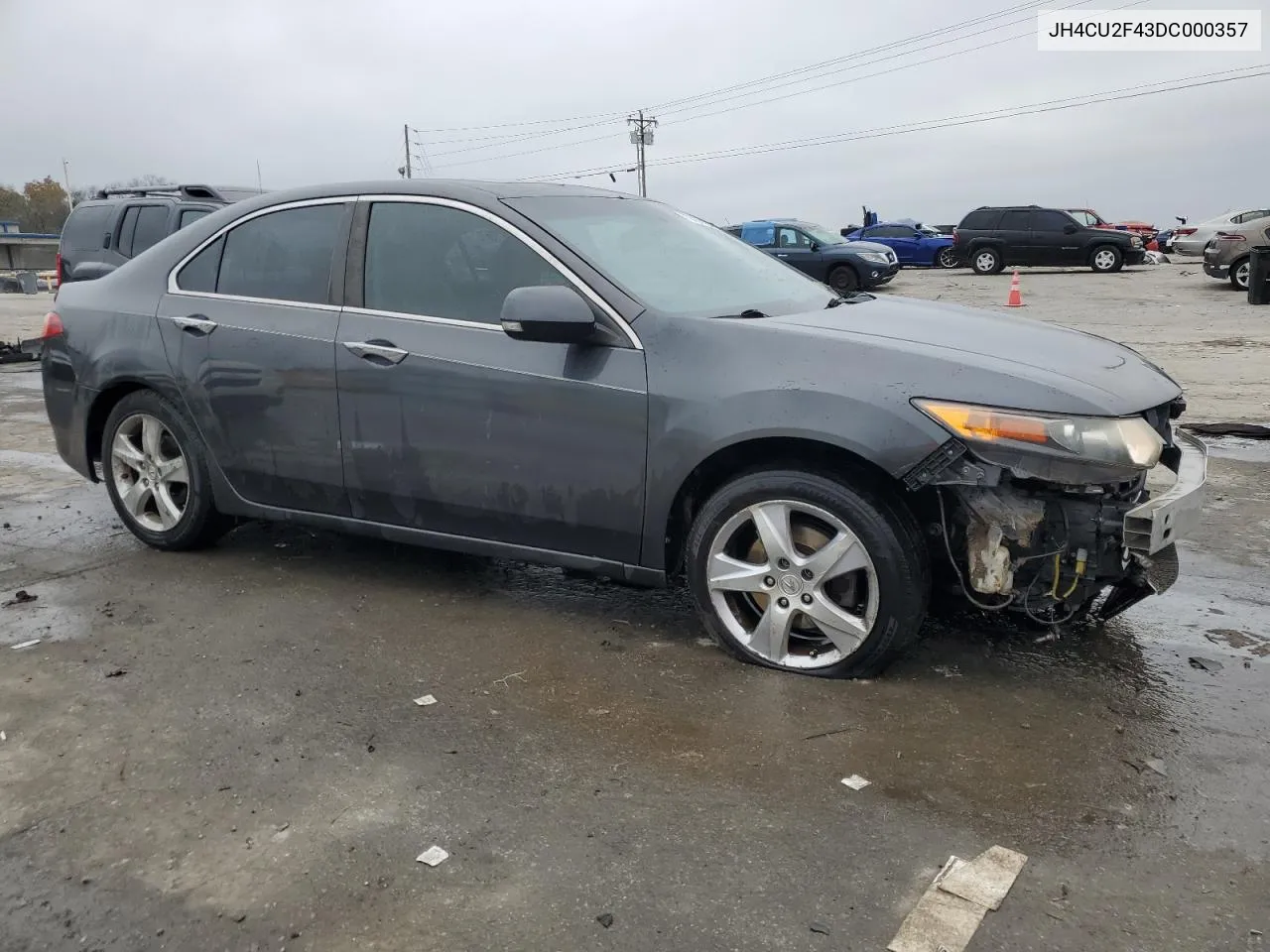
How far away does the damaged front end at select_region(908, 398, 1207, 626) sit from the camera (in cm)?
312

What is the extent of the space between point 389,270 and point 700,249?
1281mm

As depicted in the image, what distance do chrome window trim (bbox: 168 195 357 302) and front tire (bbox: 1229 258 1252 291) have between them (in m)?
21.1

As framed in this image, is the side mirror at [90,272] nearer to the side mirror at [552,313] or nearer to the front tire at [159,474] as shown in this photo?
the front tire at [159,474]

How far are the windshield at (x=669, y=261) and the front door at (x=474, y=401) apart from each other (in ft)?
0.64

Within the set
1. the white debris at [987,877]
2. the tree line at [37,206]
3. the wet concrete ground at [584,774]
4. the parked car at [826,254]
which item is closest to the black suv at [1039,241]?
the parked car at [826,254]

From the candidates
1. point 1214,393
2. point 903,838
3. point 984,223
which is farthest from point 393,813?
point 984,223

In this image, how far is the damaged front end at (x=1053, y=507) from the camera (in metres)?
3.12

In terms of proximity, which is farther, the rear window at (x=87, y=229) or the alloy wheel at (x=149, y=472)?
the rear window at (x=87, y=229)

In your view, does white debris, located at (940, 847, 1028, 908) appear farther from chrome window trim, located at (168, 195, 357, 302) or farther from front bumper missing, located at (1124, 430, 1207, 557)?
chrome window trim, located at (168, 195, 357, 302)

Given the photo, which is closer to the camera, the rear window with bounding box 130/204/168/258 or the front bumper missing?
the front bumper missing

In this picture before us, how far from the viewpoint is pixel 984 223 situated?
2820 centimetres

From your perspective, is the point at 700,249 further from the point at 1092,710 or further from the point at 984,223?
the point at 984,223

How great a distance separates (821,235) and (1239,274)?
27.7ft

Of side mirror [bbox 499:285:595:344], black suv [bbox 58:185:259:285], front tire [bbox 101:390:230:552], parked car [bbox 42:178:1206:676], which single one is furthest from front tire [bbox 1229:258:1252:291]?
front tire [bbox 101:390:230:552]
